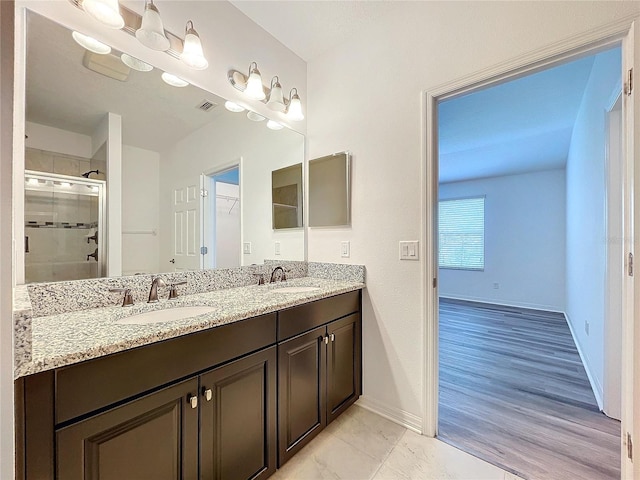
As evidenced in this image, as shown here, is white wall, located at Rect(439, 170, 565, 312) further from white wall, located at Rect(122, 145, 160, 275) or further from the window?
white wall, located at Rect(122, 145, 160, 275)

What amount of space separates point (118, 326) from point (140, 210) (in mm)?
709

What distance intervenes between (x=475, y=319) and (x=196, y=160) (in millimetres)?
4292

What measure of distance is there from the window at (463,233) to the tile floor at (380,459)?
4.61 metres

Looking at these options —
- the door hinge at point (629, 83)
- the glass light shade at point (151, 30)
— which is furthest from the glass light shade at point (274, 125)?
the door hinge at point (629, 83)

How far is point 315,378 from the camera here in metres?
1.54

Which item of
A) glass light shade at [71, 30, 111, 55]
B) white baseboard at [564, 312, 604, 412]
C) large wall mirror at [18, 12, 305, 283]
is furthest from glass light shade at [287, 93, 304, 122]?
white baseboard at [564, 312, 604, 412]

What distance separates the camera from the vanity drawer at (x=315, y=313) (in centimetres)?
137

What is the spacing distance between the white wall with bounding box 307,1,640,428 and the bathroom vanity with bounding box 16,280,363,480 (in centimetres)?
38

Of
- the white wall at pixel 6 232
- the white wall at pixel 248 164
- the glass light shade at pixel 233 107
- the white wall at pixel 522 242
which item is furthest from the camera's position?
the white wall at pixel 522 242

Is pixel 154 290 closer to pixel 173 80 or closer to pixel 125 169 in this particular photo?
pixel 125 169

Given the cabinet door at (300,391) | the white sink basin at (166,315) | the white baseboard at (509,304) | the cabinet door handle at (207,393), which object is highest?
the white sink basin at (166,315)

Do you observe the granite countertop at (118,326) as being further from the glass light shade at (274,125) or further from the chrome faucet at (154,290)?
the glass light shade at (274,125)

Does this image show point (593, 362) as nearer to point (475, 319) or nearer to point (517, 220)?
point (475, 319)

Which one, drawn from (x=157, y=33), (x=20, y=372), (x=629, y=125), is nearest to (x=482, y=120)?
(x=629, y=125)
